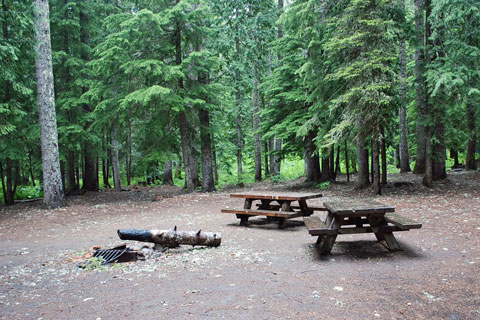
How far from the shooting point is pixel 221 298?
3.98 metres

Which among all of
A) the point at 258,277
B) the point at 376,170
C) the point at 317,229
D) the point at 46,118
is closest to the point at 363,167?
the point at 376,170

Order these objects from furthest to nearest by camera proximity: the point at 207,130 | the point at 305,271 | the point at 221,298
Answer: the point at 207,130 < the point at 305,271 < the point at 221,298

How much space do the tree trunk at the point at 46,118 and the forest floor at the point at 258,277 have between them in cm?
385

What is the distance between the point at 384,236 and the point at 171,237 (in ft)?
12.3

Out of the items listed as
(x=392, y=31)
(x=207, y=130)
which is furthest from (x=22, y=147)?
(x=392, y=31)

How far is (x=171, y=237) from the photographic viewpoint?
626 centimetres

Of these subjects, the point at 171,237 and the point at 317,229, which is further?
the point at 171,237

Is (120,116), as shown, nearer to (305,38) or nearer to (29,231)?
(29,231)

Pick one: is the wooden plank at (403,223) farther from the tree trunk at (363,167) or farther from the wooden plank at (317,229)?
the tree trunk at (363,167)

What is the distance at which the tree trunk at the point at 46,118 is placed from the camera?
12398 millimetres

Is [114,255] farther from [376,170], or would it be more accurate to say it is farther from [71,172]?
[71,172]

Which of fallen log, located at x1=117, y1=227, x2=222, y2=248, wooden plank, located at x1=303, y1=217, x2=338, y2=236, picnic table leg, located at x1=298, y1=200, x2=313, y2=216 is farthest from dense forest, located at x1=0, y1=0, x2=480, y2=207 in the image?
fallen log, located at x1=117, y1=227, x2=222, y2=248

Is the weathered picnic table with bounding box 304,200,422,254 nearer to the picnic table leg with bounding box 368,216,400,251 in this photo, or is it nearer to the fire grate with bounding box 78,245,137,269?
the picnic table leg with bounding box 368,216,400,251

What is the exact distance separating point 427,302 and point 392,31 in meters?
9.85
